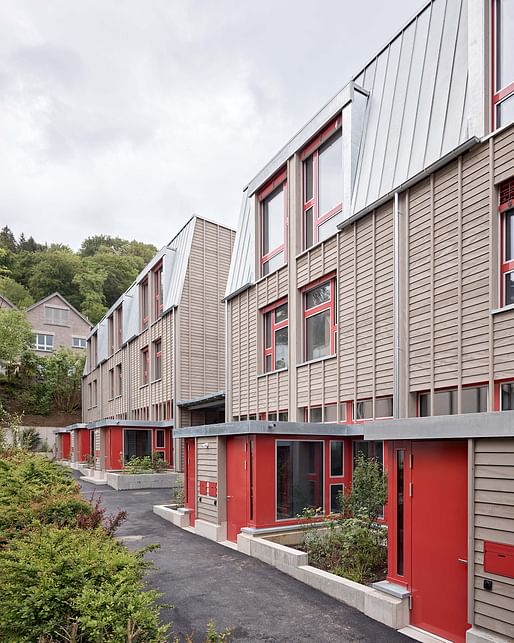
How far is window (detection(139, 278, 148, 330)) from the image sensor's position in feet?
103

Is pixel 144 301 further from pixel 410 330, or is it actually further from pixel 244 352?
pixel 410 330

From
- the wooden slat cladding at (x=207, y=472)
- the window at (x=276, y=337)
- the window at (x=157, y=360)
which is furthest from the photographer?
the window at (x=157, y=360)

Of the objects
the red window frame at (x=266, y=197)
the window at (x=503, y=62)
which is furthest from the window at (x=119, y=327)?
the window at (x=503, y=62)

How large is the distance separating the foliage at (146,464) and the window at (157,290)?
7835mm

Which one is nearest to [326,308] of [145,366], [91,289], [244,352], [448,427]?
[244,352]

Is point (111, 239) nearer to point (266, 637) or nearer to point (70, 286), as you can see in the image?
point (70, 286)

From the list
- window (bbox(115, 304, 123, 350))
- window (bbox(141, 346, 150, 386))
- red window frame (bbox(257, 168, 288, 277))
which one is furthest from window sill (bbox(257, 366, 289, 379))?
window (bbox(115, 304, 123, 350))

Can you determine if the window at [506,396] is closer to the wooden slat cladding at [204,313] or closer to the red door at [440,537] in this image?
the red door at [440,537]

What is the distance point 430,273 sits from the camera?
10906 mm

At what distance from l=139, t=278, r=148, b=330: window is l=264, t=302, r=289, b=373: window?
1495 centimetres

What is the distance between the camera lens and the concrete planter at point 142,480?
21.9 metres

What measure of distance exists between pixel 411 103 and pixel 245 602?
10844 mm

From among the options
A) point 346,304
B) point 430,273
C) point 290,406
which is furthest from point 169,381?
point 430,273

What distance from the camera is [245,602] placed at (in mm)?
7668
